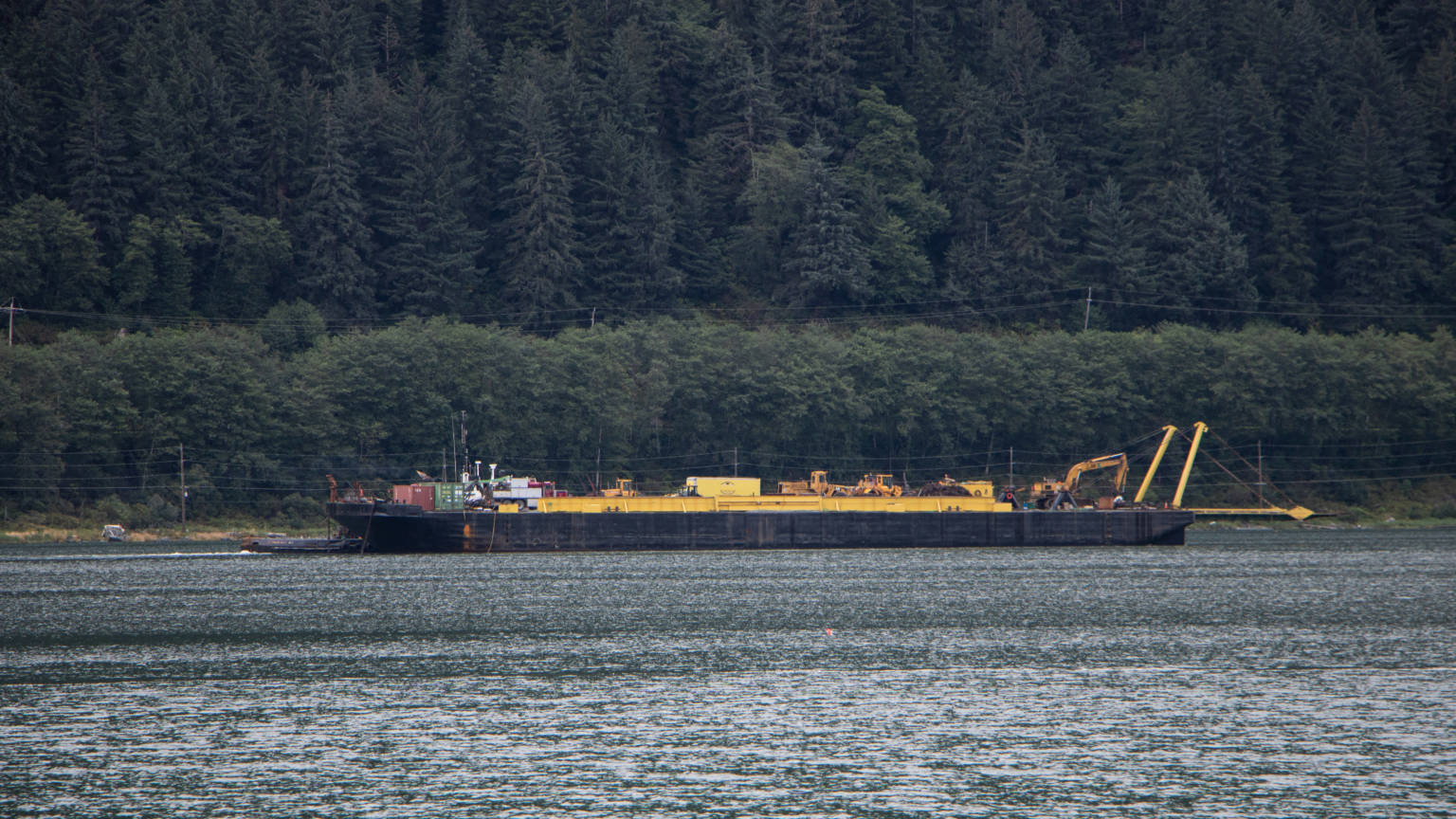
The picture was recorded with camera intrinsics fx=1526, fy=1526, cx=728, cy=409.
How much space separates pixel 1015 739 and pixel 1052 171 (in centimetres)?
15503

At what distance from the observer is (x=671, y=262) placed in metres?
183

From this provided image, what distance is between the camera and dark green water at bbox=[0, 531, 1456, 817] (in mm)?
33375

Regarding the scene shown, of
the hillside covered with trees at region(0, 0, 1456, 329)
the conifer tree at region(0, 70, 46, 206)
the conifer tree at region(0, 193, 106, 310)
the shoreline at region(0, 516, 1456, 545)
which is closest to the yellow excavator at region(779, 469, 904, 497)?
the shoreline at region(0, 516, 1456, 545)

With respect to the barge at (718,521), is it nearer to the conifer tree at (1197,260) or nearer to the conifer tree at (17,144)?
the conifer tree at (1197,260)

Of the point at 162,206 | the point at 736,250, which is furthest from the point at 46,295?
the point at 736,250

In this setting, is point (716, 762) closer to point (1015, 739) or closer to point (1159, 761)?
point (1015, 739)

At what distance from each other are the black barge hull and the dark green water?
22410mm

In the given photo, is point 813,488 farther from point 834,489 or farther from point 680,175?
point 680,175

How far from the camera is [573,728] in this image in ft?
132

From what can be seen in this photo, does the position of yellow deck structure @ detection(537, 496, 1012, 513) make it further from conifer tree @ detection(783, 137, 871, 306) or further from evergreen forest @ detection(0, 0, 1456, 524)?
conifer tree @ detection(783, 137, 871, 306)

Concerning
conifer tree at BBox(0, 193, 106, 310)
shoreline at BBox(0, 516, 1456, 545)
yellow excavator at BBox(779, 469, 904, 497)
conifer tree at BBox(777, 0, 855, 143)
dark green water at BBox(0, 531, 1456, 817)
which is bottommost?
dark green water at BBox(0, 531, 1456, 817)

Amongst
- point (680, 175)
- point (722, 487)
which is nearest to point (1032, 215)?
point (680, 175)

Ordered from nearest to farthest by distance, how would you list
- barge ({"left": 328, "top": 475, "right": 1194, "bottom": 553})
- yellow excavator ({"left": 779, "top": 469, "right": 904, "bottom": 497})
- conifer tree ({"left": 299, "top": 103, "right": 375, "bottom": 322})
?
barge ({"left": 328, "top": 475, "right": 1194, "bottom": 553}) < yellow excavator ({"left": 779, "top": 469, "right": 904, "bottom": 497}) < conifer tree ({"left": 299, "top": 103, "right": 375, "bottom": 322})

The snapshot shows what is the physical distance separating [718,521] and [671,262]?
→ 79841 mm
